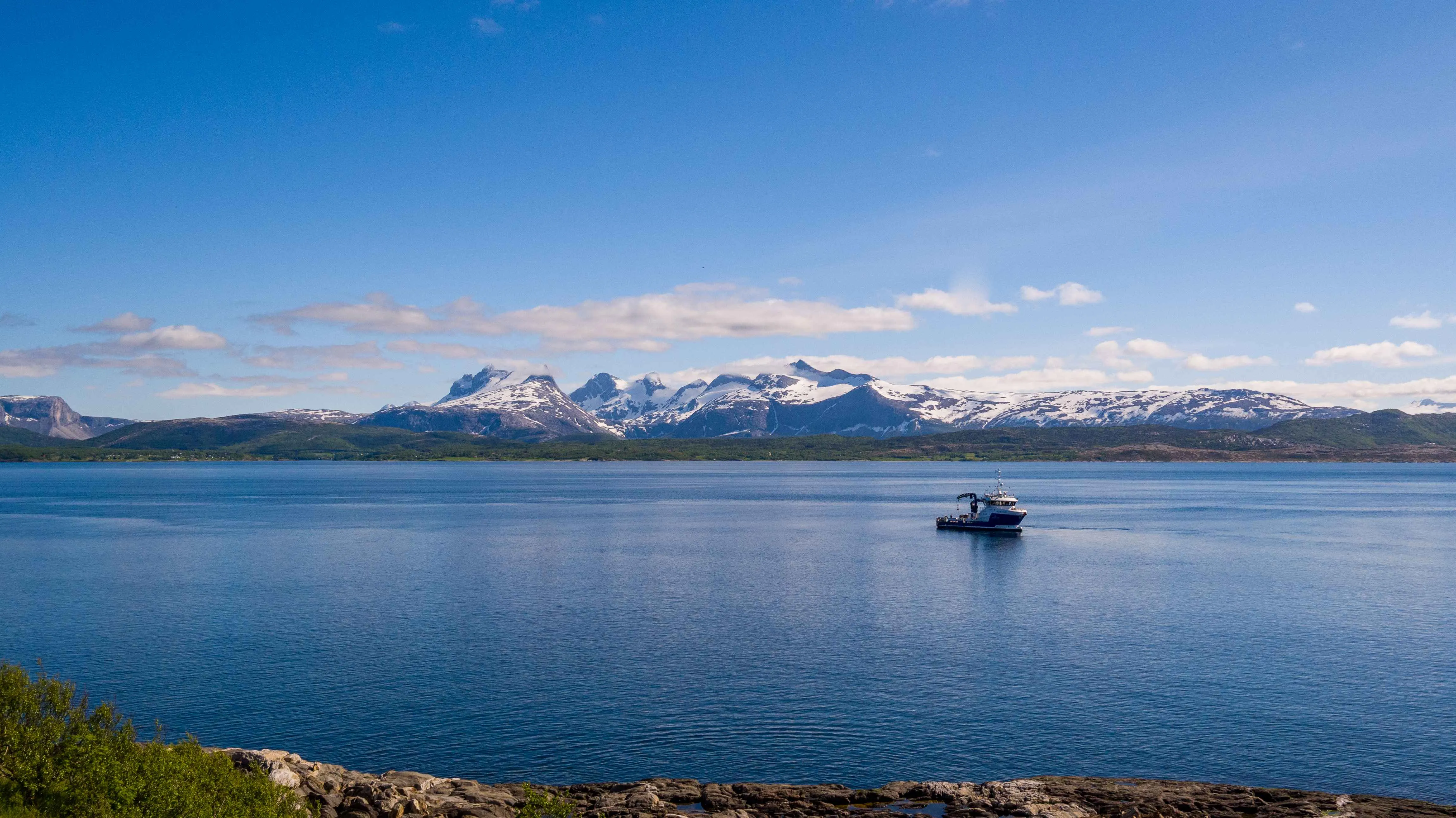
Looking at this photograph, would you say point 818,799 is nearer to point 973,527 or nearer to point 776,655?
point 776,655

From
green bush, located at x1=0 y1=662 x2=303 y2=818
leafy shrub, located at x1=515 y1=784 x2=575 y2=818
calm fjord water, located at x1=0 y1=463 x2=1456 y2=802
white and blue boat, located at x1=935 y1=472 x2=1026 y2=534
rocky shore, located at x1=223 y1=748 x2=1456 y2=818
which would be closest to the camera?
green bush, located at x1=0 y1=662 x2=303 y2=818

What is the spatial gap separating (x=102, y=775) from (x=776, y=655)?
4063cm

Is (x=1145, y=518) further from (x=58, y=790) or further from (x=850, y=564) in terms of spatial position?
(x=58, y=790)

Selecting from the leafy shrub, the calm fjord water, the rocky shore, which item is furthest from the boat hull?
the leafy shrub

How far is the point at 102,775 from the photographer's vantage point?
25.8m

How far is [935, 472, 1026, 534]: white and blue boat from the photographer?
470ft

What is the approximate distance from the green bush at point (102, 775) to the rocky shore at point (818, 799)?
3930 millimetres

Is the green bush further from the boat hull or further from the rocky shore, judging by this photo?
the boat hull

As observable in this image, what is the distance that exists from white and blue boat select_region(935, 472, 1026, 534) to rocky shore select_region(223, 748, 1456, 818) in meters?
106

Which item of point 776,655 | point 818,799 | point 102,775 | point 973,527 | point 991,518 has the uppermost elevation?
point 102,775

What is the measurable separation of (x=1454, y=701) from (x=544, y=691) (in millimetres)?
49803

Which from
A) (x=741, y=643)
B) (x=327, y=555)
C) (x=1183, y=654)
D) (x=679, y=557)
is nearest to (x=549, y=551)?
(x=679, y=557)

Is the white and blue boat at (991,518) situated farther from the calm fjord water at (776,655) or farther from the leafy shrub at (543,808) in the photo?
the leafy shrub at (543,808)

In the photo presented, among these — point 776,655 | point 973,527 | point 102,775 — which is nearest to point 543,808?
point 102,775
